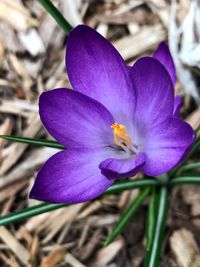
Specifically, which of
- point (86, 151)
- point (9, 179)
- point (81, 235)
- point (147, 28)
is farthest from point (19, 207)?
point (147, 28)

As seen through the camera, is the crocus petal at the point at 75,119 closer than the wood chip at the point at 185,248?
Yes

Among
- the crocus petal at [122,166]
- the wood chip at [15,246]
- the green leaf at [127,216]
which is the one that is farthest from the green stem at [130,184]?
the wood chip at [15,246]

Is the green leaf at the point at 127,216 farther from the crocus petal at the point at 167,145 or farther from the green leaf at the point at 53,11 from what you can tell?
the green leaf at the point at 53,11

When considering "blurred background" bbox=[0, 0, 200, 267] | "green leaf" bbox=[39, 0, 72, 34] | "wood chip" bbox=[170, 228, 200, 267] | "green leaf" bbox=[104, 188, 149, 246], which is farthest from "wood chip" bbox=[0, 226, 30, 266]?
"green leaf" bbox=[39, 0, 72, 34]

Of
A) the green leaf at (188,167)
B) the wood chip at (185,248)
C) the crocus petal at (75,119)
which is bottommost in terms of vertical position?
the wood chip at (185,248)

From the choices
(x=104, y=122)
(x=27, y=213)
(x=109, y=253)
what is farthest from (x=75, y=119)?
(x=109, y=253)

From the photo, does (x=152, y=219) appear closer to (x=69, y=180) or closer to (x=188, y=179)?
(x=188, y=179)

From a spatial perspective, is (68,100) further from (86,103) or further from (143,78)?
(143,78)
